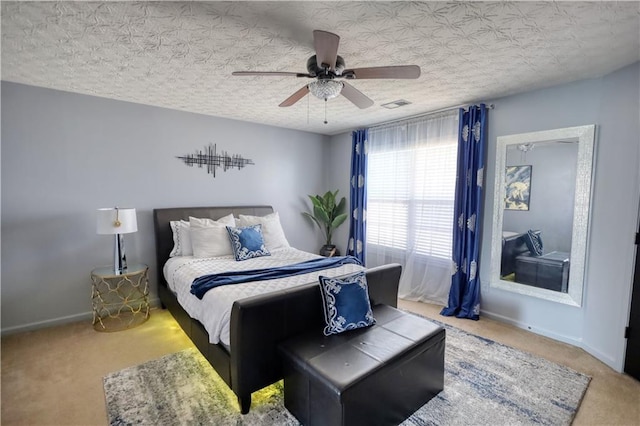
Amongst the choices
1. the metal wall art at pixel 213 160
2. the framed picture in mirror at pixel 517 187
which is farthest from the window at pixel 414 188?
the metal wall art at pixel 213 160

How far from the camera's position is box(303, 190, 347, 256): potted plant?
4961 millimetres

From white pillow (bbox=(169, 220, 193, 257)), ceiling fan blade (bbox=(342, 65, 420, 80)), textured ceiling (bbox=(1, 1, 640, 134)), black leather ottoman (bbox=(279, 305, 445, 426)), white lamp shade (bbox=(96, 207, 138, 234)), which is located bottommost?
black leather ottoman (bbox=(279, 305, 445, 426))

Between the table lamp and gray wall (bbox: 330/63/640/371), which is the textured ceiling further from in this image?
the table lamp

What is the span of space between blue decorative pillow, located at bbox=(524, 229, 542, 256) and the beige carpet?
862 mm

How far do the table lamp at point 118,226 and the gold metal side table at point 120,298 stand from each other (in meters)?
0.11

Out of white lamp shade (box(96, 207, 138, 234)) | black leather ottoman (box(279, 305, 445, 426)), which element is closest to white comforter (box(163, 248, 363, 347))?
black leather ottoman (box(279, 305, 445, 426))

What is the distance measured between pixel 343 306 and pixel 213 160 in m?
2.96

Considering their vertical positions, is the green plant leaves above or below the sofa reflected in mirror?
above

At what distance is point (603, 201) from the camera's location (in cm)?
259

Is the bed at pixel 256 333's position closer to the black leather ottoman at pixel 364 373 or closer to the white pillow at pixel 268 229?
the black leather ottoman at pixel 364 373

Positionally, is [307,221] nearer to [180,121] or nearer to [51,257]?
[180,121]

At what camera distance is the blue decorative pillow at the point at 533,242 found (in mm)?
3045

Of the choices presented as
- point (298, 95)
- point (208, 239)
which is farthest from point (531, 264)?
point (208, 239)

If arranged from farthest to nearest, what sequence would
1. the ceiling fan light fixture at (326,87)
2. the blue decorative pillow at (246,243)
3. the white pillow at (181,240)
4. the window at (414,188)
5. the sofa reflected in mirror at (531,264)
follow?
1. the window at (414,188)
2. the white pillow at (181,240)
3. the blue decorative pillow at (246,243)
4. the sofa reflected in mirror at (531,264)
5. the ceiling fan light fixture at (326,87)
